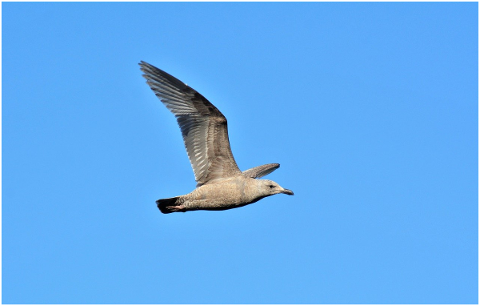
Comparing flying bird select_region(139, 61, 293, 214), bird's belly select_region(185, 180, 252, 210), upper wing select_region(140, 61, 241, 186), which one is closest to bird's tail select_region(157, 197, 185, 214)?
flying bird select_region(139, 61, 293, 214)

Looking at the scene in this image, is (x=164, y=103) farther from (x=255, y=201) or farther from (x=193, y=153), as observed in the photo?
(x=255, y=201)

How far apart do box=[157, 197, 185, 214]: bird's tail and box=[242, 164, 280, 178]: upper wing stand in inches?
135

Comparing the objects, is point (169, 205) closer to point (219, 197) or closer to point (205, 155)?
point (219, 197)

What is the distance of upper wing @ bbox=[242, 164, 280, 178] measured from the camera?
23.6 metres

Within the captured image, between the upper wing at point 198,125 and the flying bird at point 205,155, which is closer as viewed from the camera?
the flying bird at point 205,155

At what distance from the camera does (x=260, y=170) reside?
24.0m

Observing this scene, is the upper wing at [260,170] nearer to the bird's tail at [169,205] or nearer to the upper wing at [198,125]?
the upper wing at [198,125]

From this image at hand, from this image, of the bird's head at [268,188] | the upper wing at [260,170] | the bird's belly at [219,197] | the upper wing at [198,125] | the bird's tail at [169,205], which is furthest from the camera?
the upper wing at [260,170]

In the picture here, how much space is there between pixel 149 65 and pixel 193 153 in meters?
2.53

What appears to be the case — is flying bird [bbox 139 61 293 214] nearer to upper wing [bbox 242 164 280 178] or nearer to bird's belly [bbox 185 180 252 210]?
bird's belly [bbox 185 180 252 210]

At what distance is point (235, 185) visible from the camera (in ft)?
66.4

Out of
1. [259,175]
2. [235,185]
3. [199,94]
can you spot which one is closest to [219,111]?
[199,94]

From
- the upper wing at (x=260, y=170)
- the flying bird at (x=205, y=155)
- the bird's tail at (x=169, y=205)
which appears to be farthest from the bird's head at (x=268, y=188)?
the upper wing at (x=260, y=170)

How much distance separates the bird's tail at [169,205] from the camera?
20.4 meters
